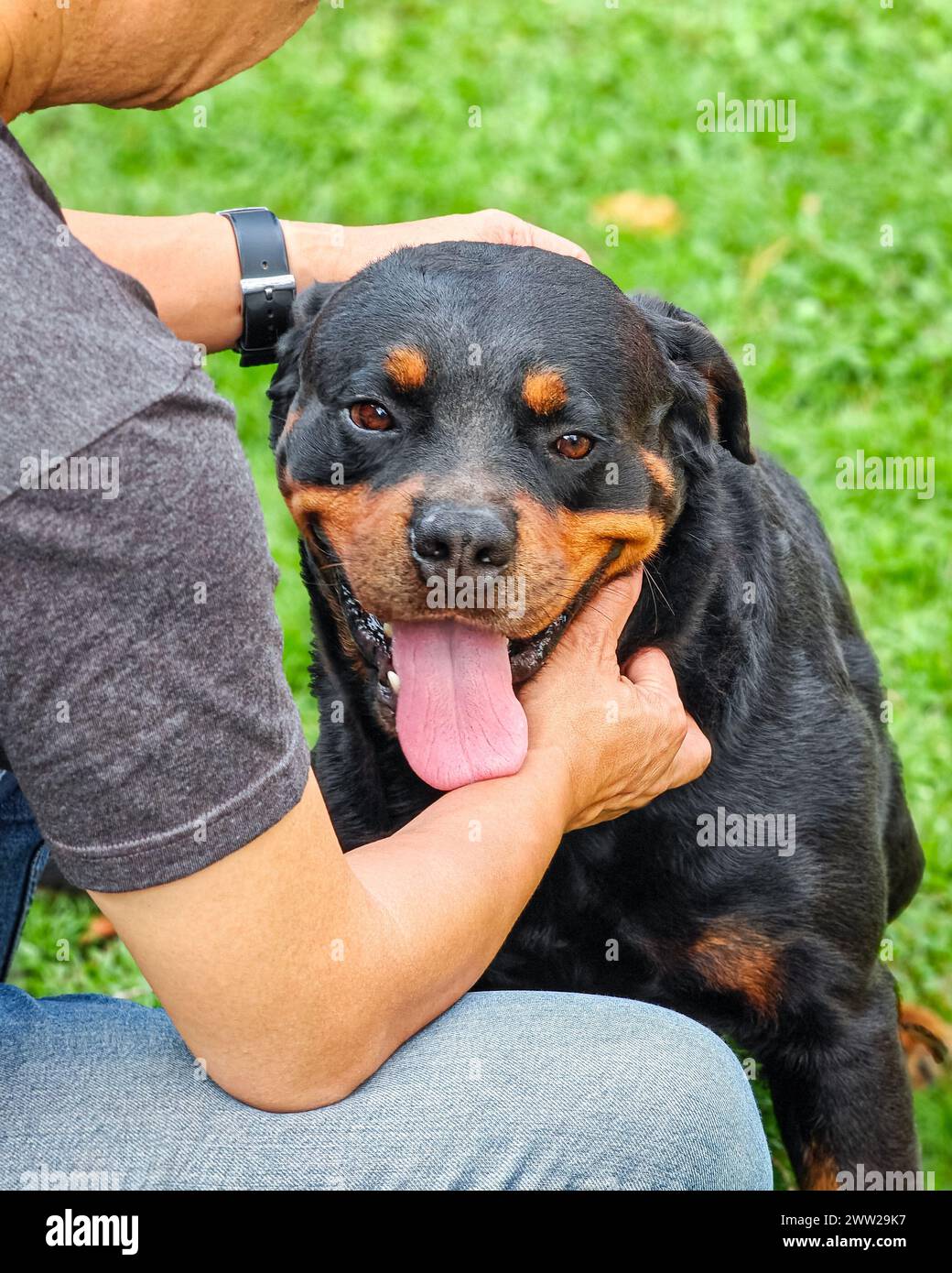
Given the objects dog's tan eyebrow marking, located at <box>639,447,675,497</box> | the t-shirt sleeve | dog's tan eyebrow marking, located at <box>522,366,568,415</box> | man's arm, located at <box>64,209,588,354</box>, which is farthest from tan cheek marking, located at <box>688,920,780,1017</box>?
man's arm, located at <box>64,209,588,354</box>

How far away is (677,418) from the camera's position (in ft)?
9.33

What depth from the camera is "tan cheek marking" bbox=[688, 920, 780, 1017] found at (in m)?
2.74

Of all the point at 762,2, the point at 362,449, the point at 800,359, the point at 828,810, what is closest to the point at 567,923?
the point at 828,810

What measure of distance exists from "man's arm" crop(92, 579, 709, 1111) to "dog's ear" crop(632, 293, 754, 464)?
552mm

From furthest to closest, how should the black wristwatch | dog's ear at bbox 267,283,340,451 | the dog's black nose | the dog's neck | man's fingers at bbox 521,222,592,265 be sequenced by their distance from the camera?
the black wristwatch < man's fingers at bbox 521,222,592,265 < dog's ear at bbox 267,283,340,451 < the dog's neck < the dog's black nose

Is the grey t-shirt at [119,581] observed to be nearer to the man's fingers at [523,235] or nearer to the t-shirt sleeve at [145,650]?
the t-shirt sleeve at [145,650]

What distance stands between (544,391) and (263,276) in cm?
86

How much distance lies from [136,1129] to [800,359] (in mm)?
4148

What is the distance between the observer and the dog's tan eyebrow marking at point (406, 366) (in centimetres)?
260

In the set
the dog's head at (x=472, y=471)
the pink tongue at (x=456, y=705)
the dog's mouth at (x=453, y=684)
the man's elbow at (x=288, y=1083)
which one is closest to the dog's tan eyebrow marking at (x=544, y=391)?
the dog's head at (x=472, y=471)

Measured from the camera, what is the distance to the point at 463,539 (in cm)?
241

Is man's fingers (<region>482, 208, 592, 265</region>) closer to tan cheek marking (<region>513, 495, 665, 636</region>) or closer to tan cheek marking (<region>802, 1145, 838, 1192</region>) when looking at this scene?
tan cheek marking (<region>513, 495, 665, 636</region>)

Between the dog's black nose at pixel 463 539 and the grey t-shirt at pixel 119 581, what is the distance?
25.4 inches

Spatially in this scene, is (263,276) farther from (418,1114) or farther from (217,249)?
(418,1114)
